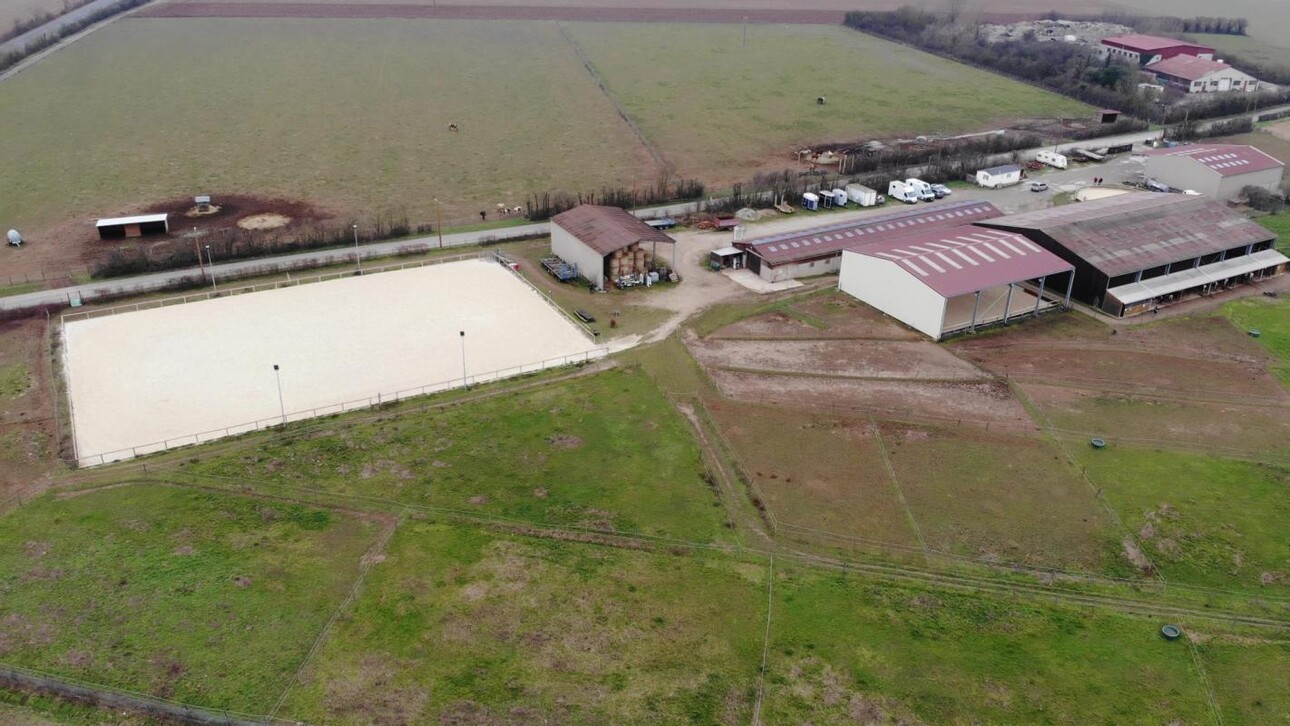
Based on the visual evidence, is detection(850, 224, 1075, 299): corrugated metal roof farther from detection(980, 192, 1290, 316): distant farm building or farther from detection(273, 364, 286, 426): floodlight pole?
detection(273, 364, 286, 426): floodlight pole

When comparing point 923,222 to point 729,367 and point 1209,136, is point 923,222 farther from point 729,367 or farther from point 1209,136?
point 1209,136

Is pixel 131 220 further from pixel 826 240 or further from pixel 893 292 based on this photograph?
pixel 893 292

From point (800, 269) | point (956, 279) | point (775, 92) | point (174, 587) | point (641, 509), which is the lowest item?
point (641, 509)

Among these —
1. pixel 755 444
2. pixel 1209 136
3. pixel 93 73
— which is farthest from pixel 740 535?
pixel 93 73

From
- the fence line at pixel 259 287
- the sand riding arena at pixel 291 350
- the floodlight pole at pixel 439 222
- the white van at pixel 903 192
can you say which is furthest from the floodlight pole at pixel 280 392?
the white van at pixel 903 192

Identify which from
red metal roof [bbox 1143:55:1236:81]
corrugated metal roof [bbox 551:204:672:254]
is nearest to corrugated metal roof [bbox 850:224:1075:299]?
corrugated metal roof [bbox 551:204:672:254]

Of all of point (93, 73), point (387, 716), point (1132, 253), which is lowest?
point (387, 716)

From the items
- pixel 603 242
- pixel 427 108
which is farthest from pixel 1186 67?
pixel 603 242

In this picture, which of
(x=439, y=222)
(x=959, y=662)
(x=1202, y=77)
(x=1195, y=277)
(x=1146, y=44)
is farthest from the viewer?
(x=1146, y=44)
